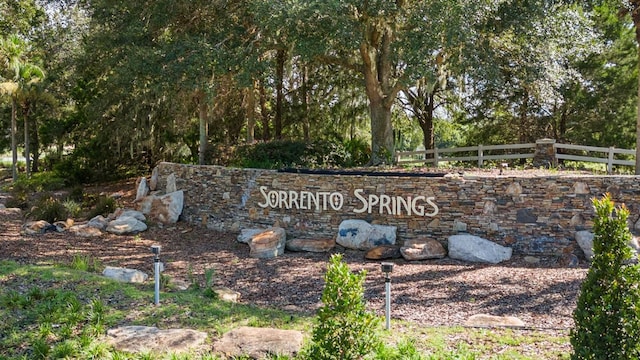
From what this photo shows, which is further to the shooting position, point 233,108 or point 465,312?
point 233,108

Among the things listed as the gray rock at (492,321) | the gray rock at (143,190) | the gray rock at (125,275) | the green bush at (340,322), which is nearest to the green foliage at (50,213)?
the gray rock at (143,190)

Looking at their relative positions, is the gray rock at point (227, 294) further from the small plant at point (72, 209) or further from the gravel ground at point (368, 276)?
the small plant at point (72, 209)

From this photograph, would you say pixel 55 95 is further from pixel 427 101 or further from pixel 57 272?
pixel 57 272

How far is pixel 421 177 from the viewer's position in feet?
33.4

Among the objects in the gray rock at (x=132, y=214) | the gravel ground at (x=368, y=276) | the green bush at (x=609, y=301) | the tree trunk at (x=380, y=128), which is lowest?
the gravel ground at (x=368, y=276)

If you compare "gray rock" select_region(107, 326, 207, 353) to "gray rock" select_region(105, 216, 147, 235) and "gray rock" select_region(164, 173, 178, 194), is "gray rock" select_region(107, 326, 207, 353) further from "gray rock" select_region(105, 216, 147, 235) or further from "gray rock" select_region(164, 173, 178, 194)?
"gray rock" select_region(164, 173, 178, 194)

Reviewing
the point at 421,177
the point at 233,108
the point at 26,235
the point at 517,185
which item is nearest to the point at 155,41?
the point at 233,108

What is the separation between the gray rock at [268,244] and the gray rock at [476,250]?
3.18 meters

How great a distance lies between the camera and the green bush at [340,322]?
3.88 metres

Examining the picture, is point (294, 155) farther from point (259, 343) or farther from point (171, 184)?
point (259, 343)

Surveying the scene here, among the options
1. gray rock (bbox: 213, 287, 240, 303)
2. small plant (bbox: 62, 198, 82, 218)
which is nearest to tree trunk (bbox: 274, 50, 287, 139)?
small plant (bbox: 62, 198, 82, 218)

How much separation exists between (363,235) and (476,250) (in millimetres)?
2064

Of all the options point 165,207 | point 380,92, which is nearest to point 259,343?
point 165,207

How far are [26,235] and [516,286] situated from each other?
30.5ft
